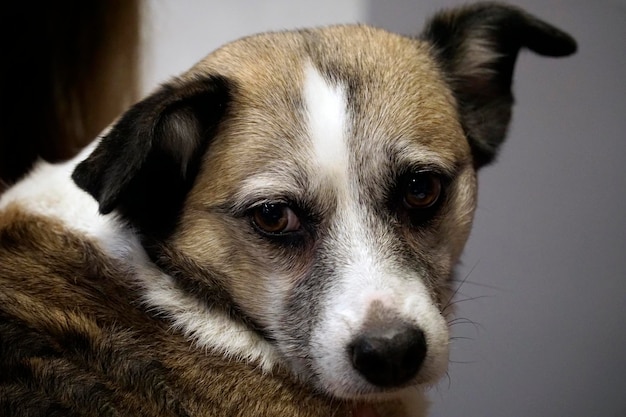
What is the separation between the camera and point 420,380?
118 centimetres

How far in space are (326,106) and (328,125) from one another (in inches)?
1.5

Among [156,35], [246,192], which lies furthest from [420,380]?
[156,35]

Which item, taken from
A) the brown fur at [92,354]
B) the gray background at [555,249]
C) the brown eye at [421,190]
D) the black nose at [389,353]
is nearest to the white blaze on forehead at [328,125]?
the brown eye at [421,190]

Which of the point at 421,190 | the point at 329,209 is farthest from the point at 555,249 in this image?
the point at 329,209

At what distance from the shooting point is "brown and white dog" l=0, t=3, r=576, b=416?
1.13 metres

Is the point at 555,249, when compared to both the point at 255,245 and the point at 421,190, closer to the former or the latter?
the point at 421,190

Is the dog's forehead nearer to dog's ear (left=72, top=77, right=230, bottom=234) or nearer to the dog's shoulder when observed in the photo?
dog's ear (left=72, top=77, right=230, bottom=234)

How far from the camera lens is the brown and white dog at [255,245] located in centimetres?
113

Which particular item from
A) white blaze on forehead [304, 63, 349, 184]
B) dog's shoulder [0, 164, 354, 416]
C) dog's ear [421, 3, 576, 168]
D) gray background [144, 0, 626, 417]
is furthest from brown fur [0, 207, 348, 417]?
gray background [144, 0, 626, 417]

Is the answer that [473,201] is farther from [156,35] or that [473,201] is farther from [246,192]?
[156,35]

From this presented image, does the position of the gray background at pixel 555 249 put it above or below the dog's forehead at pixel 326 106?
below

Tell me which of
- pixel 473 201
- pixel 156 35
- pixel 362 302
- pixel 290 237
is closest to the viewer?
pixel 362 302

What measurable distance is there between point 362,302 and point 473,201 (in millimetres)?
417

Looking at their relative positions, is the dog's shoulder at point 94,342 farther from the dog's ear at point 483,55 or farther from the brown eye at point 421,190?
the dog's ear at point 483,55
